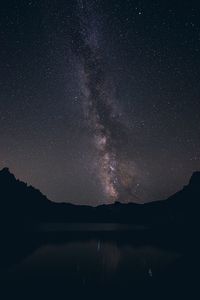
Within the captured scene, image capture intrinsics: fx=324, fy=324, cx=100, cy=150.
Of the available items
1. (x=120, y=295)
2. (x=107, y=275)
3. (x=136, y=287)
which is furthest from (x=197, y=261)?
(x=120, y=295)

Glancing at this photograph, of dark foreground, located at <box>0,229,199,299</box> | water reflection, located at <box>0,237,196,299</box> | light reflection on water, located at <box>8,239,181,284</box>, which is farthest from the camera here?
light reflection on water, located at <box>8,239,181,284</box>

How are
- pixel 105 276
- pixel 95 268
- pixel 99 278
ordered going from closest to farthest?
pixel 99 278, pixel 105 276, pixel 95 268

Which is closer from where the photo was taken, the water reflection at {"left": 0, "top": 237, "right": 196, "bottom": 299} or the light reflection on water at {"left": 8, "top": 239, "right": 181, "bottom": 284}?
the water reflection at {"left": 0, "top": 237, "right": 196, "bottom": 299}

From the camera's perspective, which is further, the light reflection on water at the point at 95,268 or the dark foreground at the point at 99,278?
the light reflection on water at the point at 95,268

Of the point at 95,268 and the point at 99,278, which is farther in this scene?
the point at 95,268

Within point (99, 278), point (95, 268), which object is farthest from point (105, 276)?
point (95, 268)

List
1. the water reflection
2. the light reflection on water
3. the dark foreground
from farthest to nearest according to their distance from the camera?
1. the light reflection on water
2. the water reflection
3. the dark foreground

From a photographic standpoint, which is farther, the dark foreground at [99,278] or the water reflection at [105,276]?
the water reflection at [105,276]

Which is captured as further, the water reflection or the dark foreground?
the water reflection

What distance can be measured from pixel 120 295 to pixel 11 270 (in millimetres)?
14200

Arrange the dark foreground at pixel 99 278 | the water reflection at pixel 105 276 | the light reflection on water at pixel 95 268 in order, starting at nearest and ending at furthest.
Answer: the dark foreground at pixel 99 278 < the water reflection at pixel 105 276 < the light reflection on water at pixel 95 268

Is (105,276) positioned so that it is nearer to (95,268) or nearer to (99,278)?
(99,278)

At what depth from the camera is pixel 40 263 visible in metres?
38.0

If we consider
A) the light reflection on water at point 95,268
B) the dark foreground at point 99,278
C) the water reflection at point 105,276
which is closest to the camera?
the dark foreground at point 99,278
